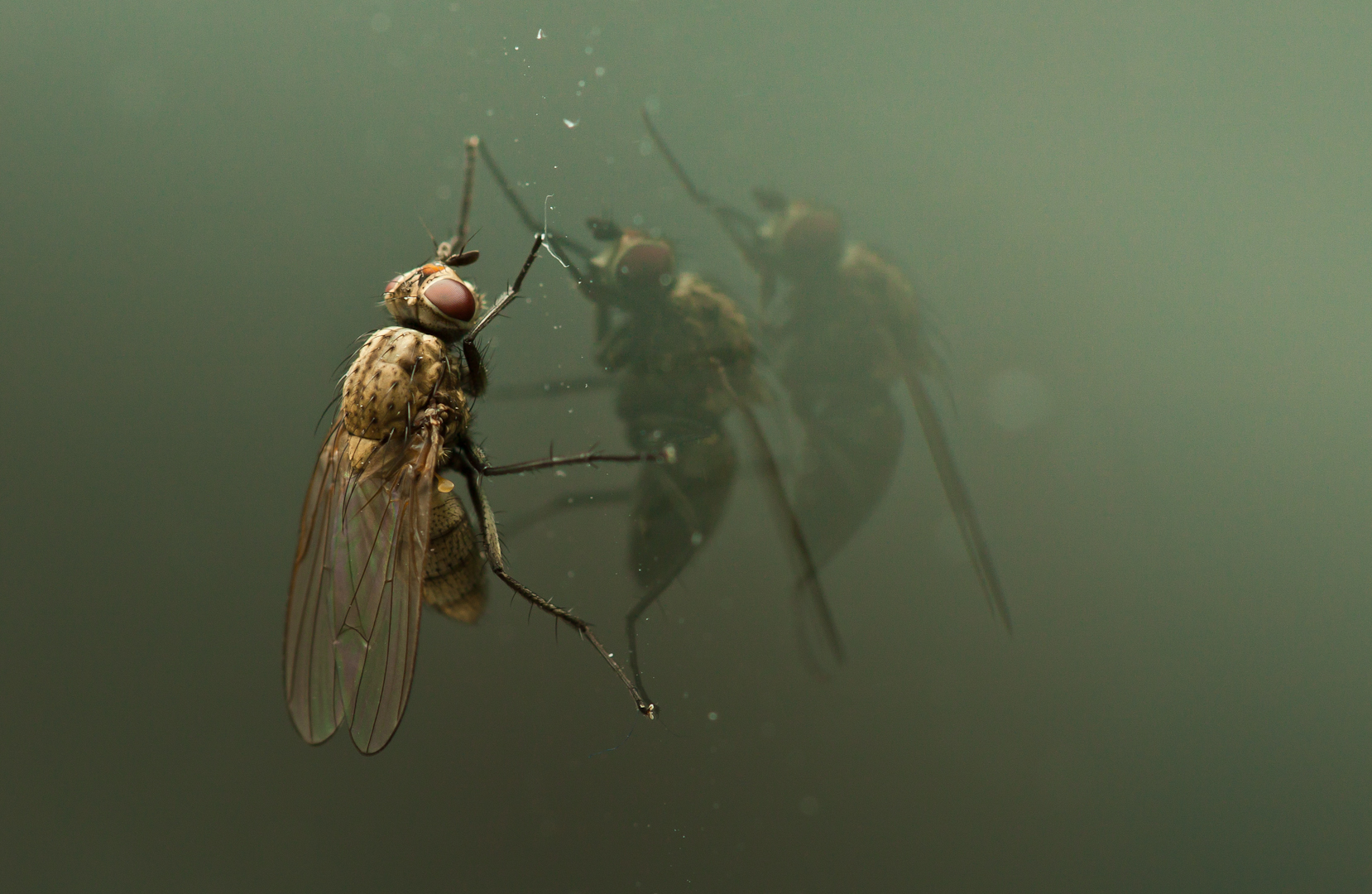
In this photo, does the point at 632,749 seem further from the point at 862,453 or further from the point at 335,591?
the point at 862,453

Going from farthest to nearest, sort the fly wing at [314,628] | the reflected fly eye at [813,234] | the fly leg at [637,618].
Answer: the reflected fly eye at [813,234] → the fly wing at [314,628] → the fly leg at [637,618]

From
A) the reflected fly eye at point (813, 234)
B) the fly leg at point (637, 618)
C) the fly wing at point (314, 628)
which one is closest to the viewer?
the fly leg at point (637, 618)

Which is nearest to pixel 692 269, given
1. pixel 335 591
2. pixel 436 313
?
pixel 436 313

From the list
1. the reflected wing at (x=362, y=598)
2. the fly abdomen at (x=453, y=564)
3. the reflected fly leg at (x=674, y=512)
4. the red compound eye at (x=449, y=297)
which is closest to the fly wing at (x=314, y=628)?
the reflected wing at (x=362, y=598)

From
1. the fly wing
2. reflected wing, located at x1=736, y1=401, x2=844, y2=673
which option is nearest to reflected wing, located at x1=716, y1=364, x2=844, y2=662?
reflected wing, located at x1=736, y1=401, x2=844, y2=673

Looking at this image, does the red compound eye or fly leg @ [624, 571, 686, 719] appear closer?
fly leg @ [624, 571, 686, 719]

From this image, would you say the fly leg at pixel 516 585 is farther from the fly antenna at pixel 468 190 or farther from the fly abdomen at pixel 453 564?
the fly antenna at pixel 468 190

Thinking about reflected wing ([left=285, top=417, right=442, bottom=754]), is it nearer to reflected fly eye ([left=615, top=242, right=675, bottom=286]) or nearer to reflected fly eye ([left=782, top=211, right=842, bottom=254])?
reflected fly eye ([left=615, top=242, right=675, bottom=286])
